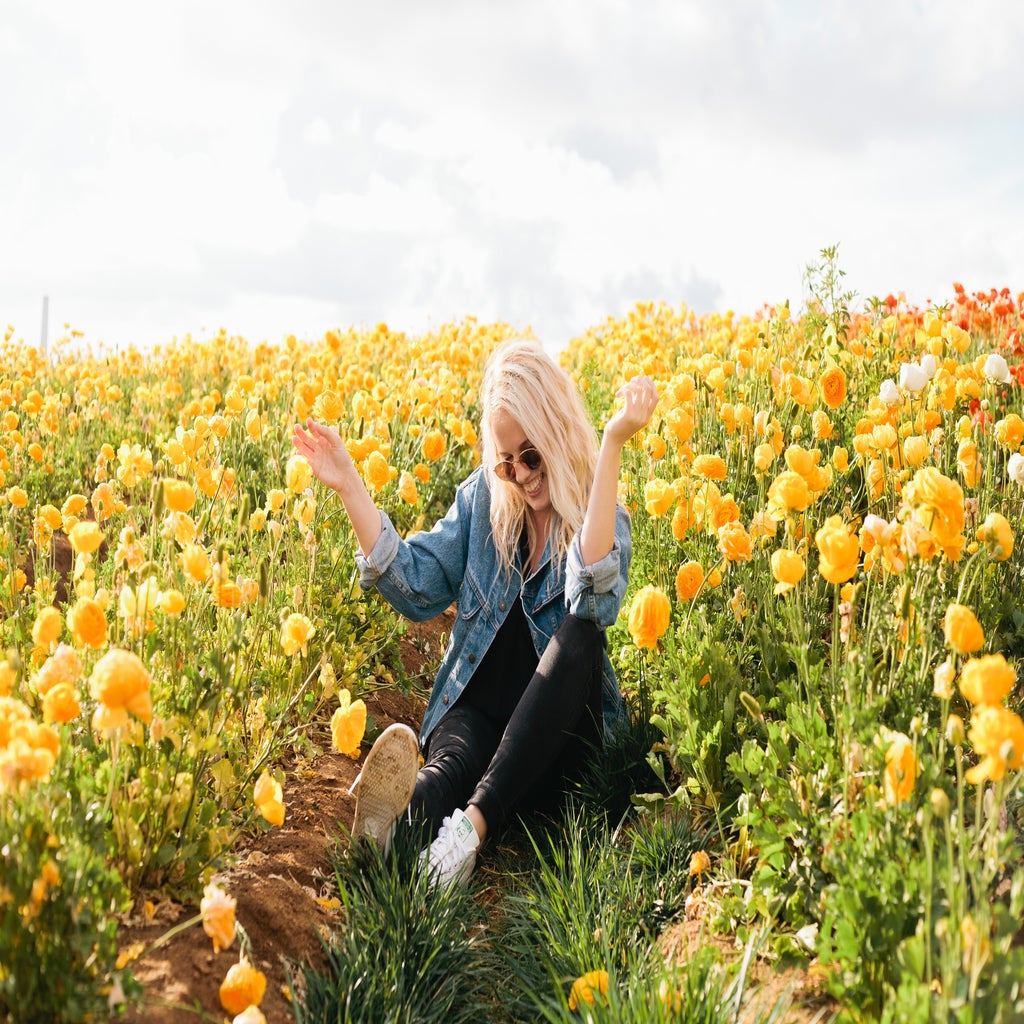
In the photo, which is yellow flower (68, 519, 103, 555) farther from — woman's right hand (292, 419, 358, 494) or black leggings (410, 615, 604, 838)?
black leggings (410, 615, 604, 838)

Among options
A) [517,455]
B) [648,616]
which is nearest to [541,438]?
[517,455]

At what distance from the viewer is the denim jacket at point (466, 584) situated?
292 cm

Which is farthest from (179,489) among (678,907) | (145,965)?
(678,907)

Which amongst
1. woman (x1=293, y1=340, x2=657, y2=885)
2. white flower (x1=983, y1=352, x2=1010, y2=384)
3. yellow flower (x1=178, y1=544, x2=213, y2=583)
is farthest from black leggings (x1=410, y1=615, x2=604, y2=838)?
white flower (x1=983, y1=352, x2=1010, y2=384)

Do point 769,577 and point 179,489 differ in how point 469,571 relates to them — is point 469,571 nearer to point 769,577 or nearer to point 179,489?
point 769,577

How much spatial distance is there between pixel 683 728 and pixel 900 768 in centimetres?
86

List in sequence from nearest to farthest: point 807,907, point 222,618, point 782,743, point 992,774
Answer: point 992,774, point 807,907, point 782,743, point 222,618

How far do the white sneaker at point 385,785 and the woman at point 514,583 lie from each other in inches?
4.5

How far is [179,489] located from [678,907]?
1408mm

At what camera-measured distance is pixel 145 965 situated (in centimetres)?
180

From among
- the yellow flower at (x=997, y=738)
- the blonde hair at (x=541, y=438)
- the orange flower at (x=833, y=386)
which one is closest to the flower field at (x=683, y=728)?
the yellow flower at (x=997, y=738)

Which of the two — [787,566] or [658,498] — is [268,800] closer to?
[787,566]

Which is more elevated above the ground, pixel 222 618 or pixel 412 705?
pixel 222 618

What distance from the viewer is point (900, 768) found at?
66.7 inches
